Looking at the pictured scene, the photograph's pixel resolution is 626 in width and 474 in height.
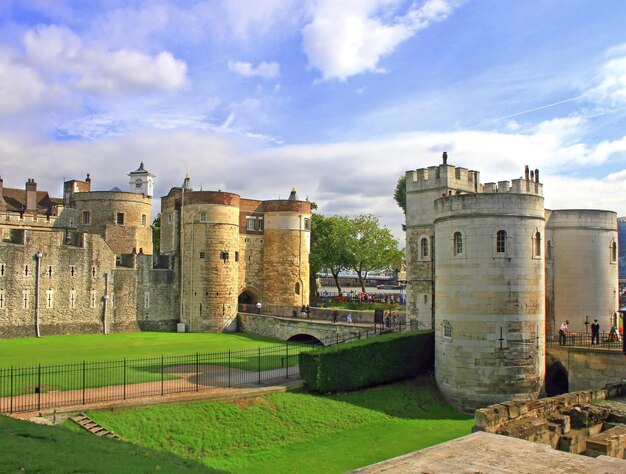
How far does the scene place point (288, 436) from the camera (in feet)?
69.2

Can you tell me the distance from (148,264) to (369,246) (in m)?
24.1

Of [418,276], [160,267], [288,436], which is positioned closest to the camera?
[288,436]

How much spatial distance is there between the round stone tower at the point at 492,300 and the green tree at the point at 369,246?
3325 centimetres

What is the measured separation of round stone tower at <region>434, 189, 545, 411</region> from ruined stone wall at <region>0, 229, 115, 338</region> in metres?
25.8

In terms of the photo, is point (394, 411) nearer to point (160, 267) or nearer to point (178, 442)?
point (178, 442)

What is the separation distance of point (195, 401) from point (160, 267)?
2565 cm

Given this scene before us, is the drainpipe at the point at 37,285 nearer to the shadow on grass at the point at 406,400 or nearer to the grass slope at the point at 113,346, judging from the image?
the grass slope at the point at 113,346

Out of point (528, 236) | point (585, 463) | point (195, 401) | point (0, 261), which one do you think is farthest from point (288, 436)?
point (0, 261)

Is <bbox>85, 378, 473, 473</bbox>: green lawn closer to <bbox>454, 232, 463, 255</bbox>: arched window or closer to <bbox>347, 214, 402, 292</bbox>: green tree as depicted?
<bbox>454, 232, 463, 255</bbox>: arched window

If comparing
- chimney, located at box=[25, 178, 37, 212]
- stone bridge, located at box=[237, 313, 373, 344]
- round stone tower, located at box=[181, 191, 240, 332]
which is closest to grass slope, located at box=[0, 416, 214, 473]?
stone bridge, located at box=[237, 313, 373, 344]

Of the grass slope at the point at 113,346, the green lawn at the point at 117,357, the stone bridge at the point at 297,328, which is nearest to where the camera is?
the green lawn at the point at 117,357

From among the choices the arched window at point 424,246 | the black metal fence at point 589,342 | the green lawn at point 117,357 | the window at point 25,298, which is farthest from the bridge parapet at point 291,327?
the window at point 25,298

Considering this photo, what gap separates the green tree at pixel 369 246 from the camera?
5959 cm

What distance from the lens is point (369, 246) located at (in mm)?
59969
